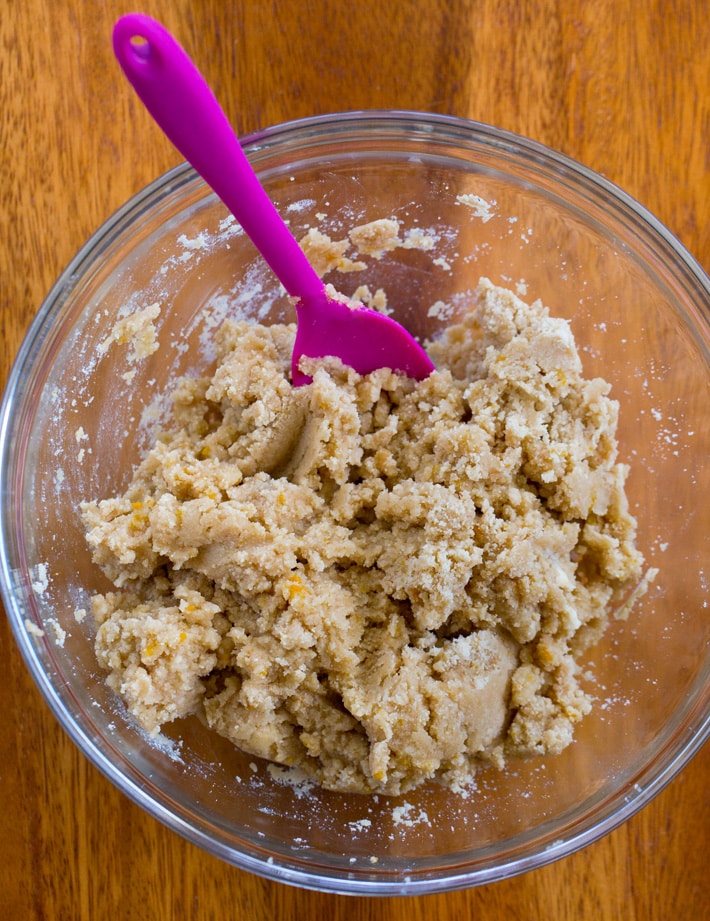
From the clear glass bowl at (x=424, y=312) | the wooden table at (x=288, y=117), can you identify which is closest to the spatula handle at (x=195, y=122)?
the clear glass bowl at (x=424, y=312)

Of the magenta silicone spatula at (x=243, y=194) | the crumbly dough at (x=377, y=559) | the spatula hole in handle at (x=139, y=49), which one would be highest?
the spatula hole in handle at (x=139, y=49)

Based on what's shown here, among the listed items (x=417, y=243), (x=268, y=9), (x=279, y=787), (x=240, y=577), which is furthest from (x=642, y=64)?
(x=279, y=787)

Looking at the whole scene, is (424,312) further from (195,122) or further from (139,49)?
(139,49)

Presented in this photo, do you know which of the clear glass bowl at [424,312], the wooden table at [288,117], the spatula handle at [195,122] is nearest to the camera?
the spatula handle at [195,122]

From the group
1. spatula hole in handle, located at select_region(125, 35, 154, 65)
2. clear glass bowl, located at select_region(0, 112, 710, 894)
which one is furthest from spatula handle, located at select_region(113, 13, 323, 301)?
clear glass bowl, located at select_region(0, 112, 710, 894)

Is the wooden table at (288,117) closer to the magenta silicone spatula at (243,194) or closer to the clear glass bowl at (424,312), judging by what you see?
the clear glass bowl at (424,312)

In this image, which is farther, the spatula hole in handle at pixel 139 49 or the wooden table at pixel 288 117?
the wooden table at pixel 288 117
